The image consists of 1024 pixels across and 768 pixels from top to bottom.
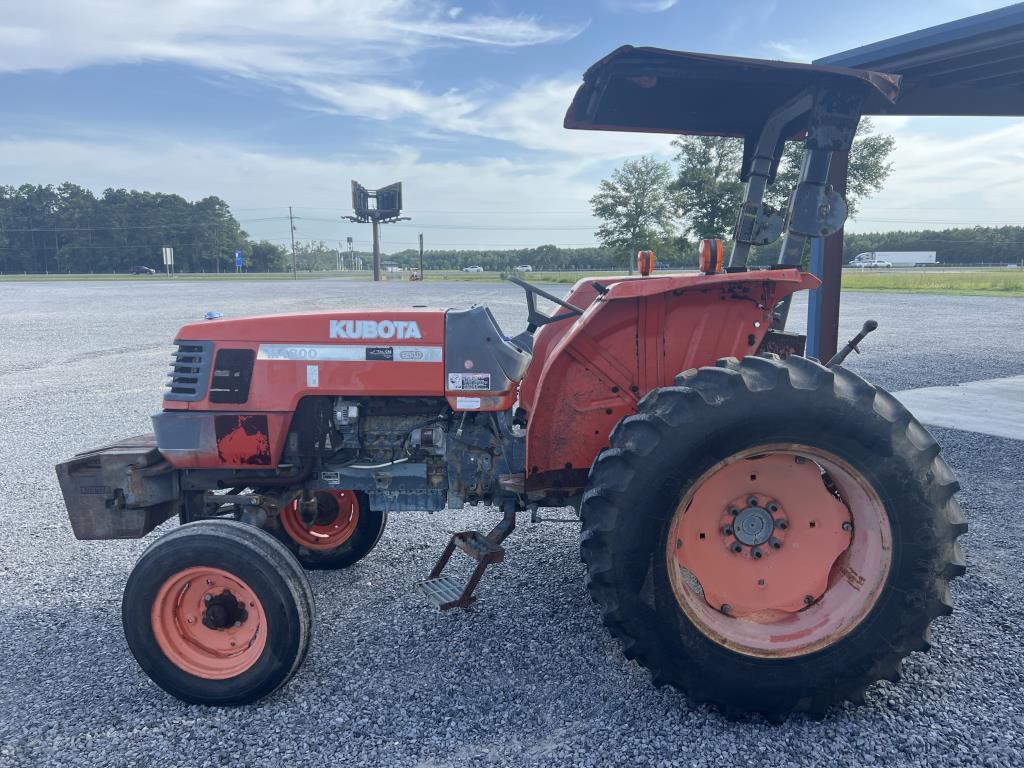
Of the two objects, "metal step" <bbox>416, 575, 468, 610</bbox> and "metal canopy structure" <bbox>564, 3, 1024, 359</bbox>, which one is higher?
"metal canopy structure" <bbox>564, 3, 1024, 359</bbox>

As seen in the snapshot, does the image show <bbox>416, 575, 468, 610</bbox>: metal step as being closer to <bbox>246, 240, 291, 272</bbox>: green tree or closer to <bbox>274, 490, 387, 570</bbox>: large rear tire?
<bbox>274, 490, 387, 570</bbox>: large rear tire

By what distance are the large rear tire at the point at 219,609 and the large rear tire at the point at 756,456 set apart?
1.06 metres

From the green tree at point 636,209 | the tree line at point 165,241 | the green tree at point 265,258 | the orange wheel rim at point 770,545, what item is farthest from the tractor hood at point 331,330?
the green tree at point 265,258

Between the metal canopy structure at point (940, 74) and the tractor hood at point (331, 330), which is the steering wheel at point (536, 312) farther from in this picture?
the metal canopy structure at point (940, 74)

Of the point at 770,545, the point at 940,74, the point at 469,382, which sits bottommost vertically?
the point at 770,545

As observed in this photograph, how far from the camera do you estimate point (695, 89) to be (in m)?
2.91

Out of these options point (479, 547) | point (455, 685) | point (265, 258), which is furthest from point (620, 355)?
point (265, 258)

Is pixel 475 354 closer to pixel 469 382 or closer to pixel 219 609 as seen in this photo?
pixel 469 382

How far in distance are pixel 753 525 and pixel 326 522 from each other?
2.13 m

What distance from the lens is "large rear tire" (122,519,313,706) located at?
7.85 feet

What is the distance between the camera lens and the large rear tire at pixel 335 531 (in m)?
3.49

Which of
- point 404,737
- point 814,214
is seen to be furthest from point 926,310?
point 404,737

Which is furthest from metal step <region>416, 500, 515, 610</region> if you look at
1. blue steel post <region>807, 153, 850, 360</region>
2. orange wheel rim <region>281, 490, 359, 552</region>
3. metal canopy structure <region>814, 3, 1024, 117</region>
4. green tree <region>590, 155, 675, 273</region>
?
green tree <region>590, 155, 675, 273</region>

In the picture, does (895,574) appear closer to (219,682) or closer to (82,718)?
(219,682)
